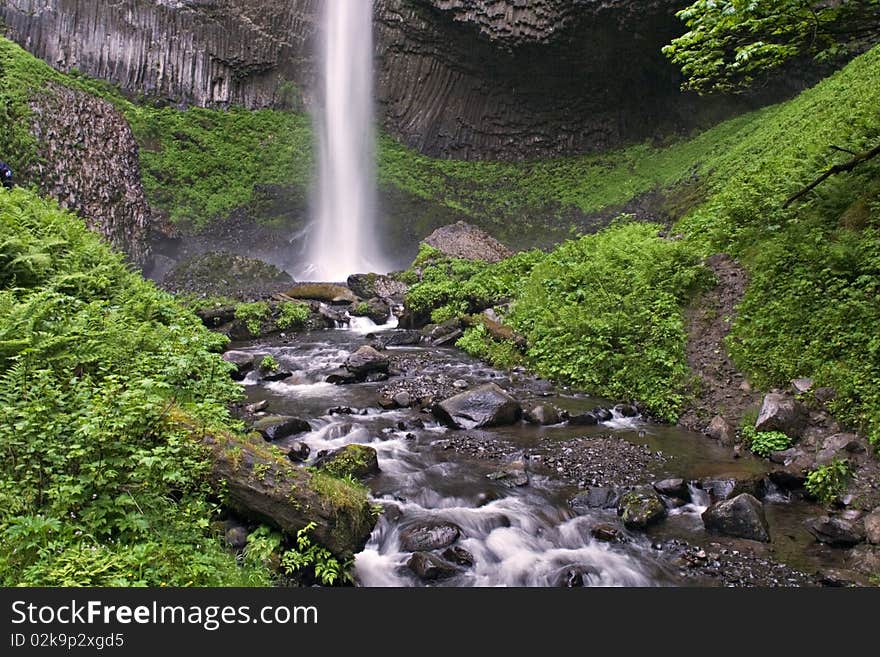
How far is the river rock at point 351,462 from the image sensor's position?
643 cm

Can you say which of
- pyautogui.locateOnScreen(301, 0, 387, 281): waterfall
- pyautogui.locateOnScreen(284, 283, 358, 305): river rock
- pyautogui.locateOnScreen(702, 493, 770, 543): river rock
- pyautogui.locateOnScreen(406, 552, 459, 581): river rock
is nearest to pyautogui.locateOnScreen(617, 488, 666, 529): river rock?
pyautogui.locateOnScreen(702, 493, 770, 543): river rock

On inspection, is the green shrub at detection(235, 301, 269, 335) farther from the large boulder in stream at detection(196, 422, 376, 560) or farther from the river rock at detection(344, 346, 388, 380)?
the large boulder in stream at detection(196, 422, 376, 560)

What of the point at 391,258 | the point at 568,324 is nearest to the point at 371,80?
the point at 391,258

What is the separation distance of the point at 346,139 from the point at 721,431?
2749 cm

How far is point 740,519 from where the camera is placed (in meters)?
5.46

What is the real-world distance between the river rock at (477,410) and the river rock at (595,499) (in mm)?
2265

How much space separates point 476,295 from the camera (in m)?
14.7

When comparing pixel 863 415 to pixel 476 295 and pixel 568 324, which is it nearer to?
pixel 568 324

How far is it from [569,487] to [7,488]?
5081 millimetres

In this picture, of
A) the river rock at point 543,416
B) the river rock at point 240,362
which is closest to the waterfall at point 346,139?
the river rock at point 240,362

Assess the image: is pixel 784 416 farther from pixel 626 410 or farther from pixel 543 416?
pixel 543 416

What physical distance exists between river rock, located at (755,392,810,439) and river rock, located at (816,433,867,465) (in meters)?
0.47

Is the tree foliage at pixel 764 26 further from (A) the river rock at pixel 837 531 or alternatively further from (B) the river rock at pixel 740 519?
(A) the river rock at pixel 837 531

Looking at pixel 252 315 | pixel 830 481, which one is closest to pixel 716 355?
pixel 830 481
